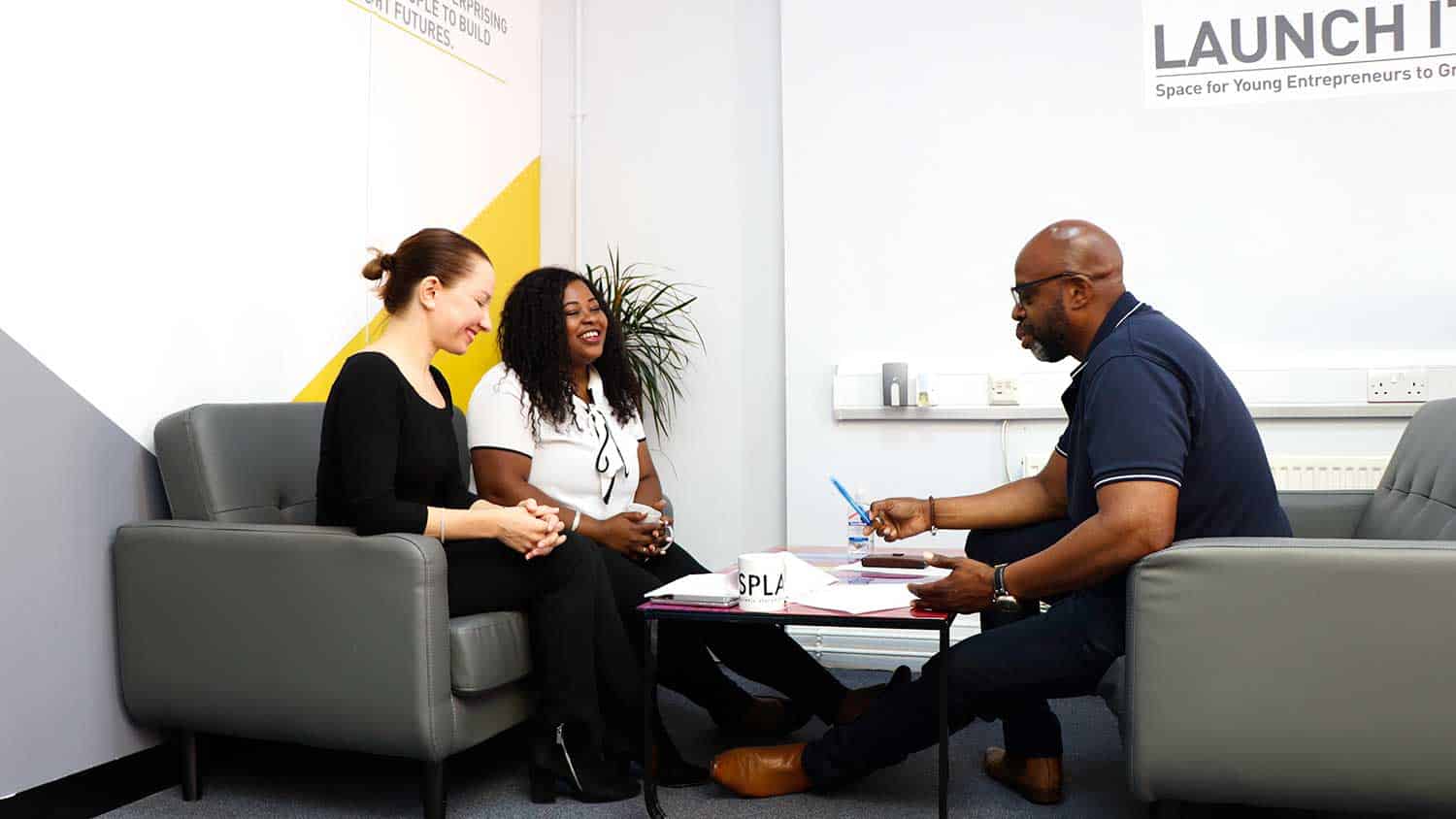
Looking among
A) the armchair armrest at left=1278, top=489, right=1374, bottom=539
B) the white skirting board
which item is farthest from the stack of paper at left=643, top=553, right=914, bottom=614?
the white skirting board

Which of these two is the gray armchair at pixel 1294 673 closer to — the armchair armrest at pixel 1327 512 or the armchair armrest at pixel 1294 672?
the armchair armrest at pixel 1294 672

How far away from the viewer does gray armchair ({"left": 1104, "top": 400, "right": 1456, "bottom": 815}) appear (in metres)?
1.96

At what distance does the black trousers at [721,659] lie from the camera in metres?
2.94

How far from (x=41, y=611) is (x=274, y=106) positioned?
144 cm

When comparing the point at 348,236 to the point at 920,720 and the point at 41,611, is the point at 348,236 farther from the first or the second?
the point at 920,720

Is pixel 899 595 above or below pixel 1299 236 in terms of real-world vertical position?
below

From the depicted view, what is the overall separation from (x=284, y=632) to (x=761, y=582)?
1.01 metres

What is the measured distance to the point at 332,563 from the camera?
96.5 inches

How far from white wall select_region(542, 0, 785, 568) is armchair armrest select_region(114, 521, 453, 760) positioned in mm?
2055

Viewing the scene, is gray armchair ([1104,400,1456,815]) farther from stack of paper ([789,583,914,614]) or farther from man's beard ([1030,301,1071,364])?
man's beard ([1030,301,1071,364])

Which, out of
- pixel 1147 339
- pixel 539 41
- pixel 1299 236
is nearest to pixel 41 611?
pixel 1147 339

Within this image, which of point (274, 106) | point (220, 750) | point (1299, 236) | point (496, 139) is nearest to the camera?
point (220, 750)

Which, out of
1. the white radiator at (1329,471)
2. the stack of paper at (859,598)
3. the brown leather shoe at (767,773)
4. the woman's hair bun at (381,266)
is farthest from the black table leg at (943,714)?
the white radiator at (1329,471)

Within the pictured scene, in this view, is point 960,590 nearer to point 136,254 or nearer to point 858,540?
point 858,540
